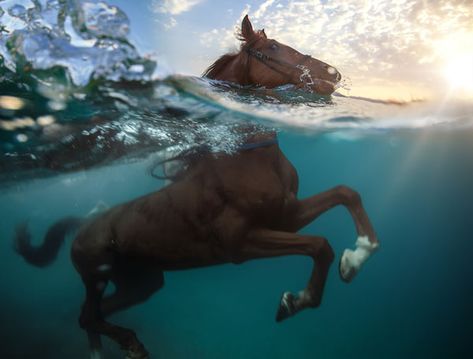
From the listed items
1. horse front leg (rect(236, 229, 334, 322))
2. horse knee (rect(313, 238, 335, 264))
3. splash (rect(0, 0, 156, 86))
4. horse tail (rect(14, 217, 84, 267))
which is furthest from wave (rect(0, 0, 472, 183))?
horse knee (rect(313, 238, 335, 264))

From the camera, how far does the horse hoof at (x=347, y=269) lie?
12.4ft

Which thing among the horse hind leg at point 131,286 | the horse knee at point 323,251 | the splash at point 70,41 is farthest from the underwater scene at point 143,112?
the horse knee at point 323,251

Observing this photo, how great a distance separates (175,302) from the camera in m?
33.5

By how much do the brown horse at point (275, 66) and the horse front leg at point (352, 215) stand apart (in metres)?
1.42

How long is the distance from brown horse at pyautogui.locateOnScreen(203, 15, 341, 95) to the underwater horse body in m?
0.81

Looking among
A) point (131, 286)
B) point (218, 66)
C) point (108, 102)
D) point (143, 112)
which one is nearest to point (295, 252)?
point (218, 66)

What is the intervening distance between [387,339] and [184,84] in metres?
22.4

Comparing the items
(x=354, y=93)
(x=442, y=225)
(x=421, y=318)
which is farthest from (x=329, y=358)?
(x=442, y=225)

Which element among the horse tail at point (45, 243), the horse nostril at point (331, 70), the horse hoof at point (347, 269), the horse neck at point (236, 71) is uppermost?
the horse nostril at point (331, 70)

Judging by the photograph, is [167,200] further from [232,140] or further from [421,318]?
[421,318]

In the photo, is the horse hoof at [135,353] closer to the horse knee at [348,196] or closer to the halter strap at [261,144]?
the halter strap at [261,144]

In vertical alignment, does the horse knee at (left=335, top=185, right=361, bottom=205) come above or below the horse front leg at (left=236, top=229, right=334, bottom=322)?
above

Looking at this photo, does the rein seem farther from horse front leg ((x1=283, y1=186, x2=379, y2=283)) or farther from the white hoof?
the white hoof

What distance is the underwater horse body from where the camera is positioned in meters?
3.82
